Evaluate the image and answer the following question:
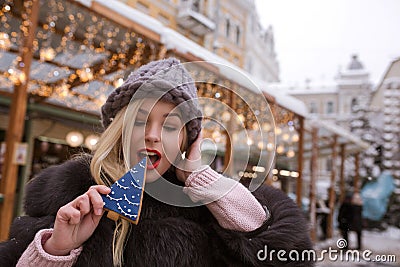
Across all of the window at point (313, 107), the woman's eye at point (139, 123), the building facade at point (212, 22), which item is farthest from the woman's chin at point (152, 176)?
the window at point (313, 107)

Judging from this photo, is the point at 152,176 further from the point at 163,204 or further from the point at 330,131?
the point at 330,131

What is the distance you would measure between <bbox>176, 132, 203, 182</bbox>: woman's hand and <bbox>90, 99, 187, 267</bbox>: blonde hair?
0.02 meters

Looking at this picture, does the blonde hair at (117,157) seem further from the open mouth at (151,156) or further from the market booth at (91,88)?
the market booth at (91,88)

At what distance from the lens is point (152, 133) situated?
28.3 inches

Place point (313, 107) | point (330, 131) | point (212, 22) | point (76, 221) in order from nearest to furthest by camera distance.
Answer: point (76, 221)
point (313, 107)
point (330, 131)
point (212, 22)

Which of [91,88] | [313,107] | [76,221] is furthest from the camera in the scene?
[313,107]

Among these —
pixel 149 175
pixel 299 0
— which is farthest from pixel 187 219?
pixel 299 0

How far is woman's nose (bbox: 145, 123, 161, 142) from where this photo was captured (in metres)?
0.71

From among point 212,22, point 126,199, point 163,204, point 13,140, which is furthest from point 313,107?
point 126,199

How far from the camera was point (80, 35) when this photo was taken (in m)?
3.65

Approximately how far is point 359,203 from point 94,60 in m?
4.66

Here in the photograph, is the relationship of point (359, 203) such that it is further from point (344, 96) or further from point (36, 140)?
point (36, 140)

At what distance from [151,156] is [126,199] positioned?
5.9 inches

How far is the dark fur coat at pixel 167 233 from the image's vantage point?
724 millimetres
